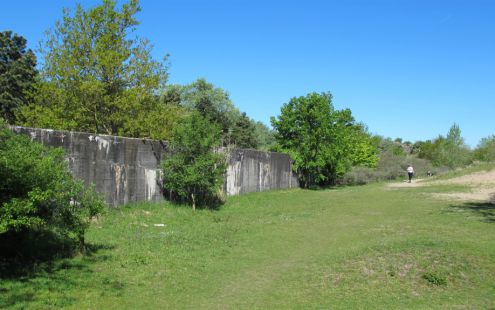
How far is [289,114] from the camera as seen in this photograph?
3216cm

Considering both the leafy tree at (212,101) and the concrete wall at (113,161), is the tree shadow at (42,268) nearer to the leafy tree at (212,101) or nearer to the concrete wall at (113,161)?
the concrete wall at (113,161)

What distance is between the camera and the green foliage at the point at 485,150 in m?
52.3

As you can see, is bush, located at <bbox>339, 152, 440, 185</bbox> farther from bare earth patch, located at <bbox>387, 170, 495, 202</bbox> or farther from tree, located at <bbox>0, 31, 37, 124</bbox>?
tree, located at <bbox>0, 31, 37, 124</bbox>

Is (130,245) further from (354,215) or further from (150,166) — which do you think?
(354,215)

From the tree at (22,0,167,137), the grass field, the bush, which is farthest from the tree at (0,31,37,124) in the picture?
the bush

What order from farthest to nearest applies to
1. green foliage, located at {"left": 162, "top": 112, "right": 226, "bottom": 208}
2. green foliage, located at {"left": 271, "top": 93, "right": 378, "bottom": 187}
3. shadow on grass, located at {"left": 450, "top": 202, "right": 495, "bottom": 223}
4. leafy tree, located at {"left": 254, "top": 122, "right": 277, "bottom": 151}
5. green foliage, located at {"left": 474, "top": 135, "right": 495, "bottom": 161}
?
leafy tree, located at {"left": 254, "top": 122, "right": 277, "bottom": 151}, green foliage, located at {"left": 474, "top": 135, "right": 495, "bottom": 161}, green foliage, located at {"left": 271, "top": 93, "right": 378, "bottom": 187}, green foliage, located at {"left": 162, "top": 112, "right": 226, "bottom": 208}, shadow on grass, located at {"left": 450, "top": 202, "right": 495, "bottom": 223}

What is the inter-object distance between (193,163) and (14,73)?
2405cm

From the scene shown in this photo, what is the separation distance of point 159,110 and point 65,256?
13.8 metres

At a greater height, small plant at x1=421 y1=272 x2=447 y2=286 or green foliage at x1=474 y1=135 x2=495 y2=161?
green foliage at x1=474 y1=135 x2=495 y2=161

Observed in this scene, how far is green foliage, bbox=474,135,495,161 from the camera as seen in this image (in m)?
52.3

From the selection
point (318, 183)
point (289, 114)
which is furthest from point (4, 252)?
point (318, 183)

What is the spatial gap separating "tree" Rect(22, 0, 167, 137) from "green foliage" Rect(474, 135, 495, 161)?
4660cm

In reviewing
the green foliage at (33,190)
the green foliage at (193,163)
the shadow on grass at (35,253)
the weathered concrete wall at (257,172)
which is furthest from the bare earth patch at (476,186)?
the green foliage at (33,190)

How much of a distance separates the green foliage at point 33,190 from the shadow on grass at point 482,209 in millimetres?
11952
